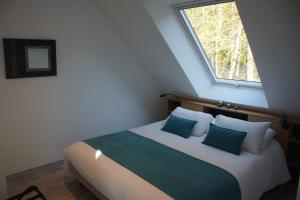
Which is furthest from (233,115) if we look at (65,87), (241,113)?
(65,87)

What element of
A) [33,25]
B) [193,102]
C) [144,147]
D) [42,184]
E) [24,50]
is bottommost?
[42,184]

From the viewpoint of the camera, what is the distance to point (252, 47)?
2615 millimetres

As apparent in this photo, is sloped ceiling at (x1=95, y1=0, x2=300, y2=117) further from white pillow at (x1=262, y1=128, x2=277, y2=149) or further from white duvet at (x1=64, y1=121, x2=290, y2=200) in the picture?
white duvet at (x1=64, y1=121, x2=290, y2=200)

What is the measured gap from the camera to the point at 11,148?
3203 millimetres

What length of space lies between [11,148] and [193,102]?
8.49ft

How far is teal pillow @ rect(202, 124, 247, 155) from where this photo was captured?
2865 mm

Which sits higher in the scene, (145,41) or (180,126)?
(145,41)

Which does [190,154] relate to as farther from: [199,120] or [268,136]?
[268,136]

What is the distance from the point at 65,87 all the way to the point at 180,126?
1626mm

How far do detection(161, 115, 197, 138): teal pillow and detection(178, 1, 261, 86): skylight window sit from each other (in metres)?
0.93

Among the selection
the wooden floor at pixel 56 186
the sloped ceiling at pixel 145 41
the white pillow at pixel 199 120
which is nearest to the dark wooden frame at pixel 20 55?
the sloped ceiling at pixel 145 41

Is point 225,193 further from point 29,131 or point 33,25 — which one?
point 33,25

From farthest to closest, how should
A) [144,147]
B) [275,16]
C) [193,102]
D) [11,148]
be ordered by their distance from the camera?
[193,102] → [11,148] → [144,147] → [275,16]

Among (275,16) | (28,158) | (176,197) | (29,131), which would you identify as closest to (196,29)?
(275,16)
